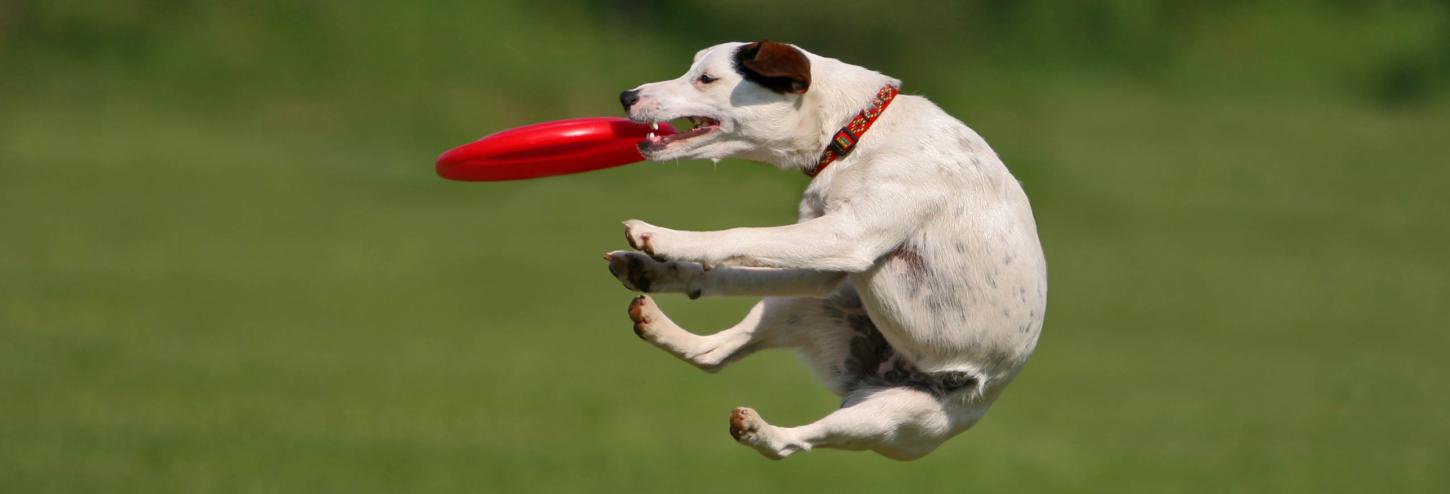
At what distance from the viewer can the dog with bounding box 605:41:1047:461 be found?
23.4 feet

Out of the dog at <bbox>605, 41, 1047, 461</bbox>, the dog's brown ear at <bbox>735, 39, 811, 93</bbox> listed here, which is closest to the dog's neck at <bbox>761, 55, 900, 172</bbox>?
the dog at <bbox>605, 41, 1047, 461</bbox>

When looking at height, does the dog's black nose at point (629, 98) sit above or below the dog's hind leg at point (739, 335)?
above

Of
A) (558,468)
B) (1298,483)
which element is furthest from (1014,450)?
(558,468)

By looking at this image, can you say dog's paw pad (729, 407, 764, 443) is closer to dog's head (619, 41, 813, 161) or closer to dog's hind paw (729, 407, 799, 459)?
dog's hind paw (729, 407, 799, 459)

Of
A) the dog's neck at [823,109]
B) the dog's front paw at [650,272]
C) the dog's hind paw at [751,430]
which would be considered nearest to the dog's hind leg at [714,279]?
the dog's front paw at [650,272]

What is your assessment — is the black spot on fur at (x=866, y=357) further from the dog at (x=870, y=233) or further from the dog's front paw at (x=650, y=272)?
the dog's front paw at (x=650, y=272)

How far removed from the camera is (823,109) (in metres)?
7.52

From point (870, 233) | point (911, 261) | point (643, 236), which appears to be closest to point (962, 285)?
point (911, 261)

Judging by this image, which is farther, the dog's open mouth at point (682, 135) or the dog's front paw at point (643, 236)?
the dog's open mouth at point (682, 135)

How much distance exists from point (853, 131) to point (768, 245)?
740 millimetres

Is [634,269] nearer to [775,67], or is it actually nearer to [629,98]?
[629,98]

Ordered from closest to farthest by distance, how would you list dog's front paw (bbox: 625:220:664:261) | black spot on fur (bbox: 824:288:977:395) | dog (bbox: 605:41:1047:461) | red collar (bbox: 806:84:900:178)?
dog's front paw (bbox: 625:220:664:261), dog (bbox: 605:41:1047:461), red collar (bbox: 806:84:900:178), black spot on fur (bbox: 824:288:977:395)

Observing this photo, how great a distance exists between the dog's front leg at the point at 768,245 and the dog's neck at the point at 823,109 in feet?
1.81

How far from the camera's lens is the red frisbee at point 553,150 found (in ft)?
25.4
